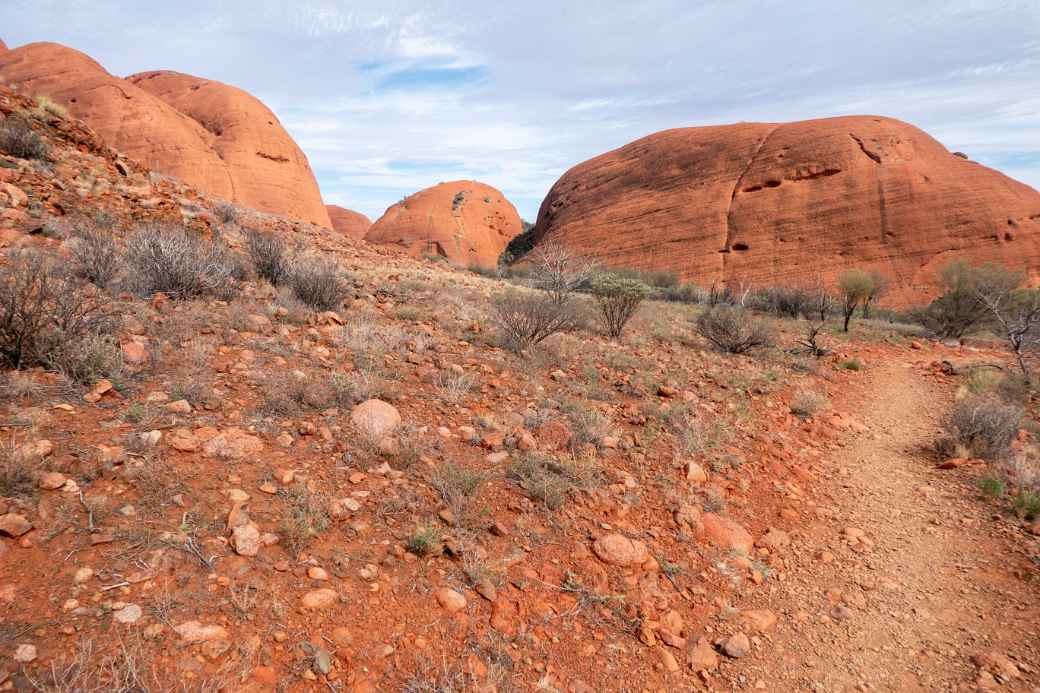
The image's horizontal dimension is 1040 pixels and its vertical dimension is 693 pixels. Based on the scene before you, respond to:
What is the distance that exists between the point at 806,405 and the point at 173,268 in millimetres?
7044

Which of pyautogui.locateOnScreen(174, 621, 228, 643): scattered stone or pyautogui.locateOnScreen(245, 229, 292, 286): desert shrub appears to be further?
pyautogui.locateOnScreen(245, 229, 292, 286): desert shrub

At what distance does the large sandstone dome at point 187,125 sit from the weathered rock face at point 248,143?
0.06 m

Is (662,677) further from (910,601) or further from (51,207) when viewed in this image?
(51,207)

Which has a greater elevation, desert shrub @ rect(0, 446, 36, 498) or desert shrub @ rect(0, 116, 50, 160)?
desert shrub @ rect(0, 116, 50, 160)

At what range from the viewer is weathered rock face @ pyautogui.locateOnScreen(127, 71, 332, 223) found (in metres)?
28.8

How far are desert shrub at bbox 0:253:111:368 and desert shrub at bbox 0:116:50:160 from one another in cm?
582

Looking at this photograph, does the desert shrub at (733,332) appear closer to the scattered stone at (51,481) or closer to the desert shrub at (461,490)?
the desert shrub at (461,490)

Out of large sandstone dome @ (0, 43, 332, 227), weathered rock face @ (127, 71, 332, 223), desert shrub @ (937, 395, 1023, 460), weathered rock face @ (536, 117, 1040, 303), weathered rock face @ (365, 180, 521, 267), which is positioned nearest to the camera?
desert shrub @ (937, 395, 1023, 460)

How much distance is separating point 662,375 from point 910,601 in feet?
11.4

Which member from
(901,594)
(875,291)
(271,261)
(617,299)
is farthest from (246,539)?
(875,291)

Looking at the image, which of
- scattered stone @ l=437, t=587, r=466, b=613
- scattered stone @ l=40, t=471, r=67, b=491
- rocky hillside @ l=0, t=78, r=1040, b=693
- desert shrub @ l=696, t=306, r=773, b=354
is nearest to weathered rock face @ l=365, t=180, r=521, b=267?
desert shrub @ l=696, t=306, r=773, b=354

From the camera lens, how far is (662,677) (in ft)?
7.11

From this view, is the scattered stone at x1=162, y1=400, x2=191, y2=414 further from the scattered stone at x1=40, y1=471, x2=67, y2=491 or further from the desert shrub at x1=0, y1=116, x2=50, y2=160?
the desert shrub at x1=0, y1=116, x2=50, y2=160

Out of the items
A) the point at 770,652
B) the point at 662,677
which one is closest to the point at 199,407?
the point at 662,677
